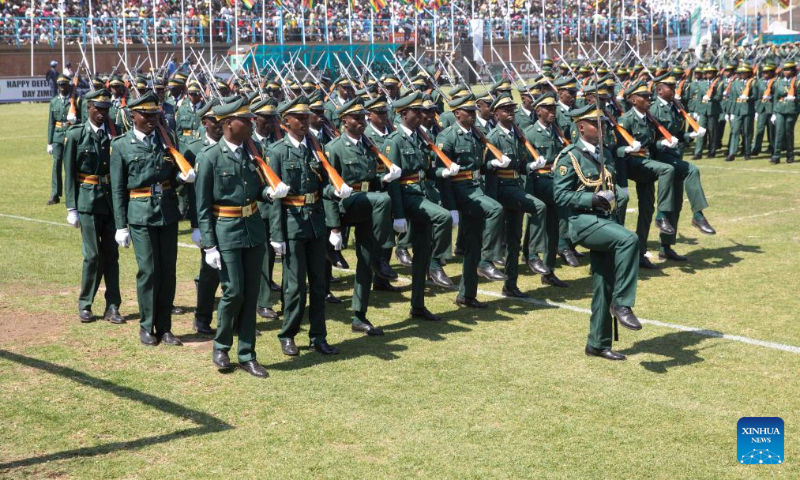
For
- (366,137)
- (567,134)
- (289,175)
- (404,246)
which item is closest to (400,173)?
(366,137)

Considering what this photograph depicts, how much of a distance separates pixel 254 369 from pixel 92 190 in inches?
113

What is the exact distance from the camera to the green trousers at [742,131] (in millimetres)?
22484

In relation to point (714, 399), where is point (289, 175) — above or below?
above

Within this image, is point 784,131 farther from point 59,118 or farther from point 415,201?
point 59,118

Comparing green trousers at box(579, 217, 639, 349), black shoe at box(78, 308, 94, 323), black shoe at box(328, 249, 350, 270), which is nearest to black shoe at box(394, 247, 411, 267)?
black shoe at box(328, 249, 350, 270)

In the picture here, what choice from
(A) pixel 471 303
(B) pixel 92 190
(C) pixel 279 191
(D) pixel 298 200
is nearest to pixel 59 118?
(B) pixel 92 190

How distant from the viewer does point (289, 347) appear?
29.7ft

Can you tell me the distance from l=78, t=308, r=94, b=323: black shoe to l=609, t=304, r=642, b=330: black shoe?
5.11 meters

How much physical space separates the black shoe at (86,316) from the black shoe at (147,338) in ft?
3.14

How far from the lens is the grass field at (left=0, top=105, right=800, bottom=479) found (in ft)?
21.7

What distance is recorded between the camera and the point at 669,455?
662 cm

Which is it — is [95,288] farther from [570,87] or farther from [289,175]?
[570,87]

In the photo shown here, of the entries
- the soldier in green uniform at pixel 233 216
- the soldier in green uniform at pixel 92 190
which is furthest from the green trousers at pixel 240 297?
the soldier in green uniform at pixel 92 190

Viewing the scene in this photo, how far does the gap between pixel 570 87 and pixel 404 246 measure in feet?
10.1
